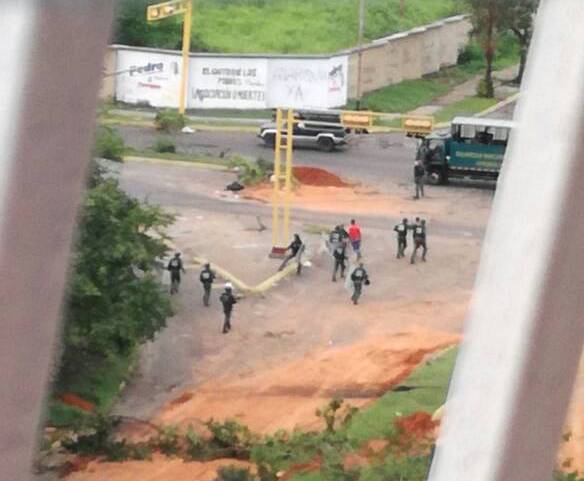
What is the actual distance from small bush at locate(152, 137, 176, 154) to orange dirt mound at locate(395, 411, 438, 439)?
→ 444mm

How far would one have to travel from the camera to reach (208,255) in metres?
1.46

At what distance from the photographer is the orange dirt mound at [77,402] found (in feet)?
3.80

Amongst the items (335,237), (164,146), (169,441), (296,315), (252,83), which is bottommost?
(169,441)

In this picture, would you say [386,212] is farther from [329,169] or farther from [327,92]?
[327,92]

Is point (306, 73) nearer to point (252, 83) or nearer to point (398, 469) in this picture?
point (252, 83)

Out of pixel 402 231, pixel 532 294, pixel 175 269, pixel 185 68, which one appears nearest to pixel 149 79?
pixel 185 68

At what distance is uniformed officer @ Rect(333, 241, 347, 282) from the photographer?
148cm

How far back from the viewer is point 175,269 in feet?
4.78

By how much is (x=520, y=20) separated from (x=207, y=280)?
69 centimetres

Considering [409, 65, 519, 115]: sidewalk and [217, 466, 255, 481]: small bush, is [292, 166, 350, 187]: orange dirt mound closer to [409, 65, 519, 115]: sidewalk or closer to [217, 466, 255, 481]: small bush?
[409, 65, 519, 115]: sidewalk

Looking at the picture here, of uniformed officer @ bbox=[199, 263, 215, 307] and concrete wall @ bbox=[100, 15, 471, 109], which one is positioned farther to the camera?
uniformed officer @ bbox=[199, 263, 215, 307]

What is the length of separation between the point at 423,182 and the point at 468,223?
105 millimetres

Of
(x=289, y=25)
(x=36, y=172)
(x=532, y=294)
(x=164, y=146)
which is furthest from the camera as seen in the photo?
(x=164, y=146)

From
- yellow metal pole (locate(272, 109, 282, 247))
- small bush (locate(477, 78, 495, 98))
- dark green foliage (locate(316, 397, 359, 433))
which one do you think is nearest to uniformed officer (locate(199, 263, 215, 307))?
yellow metal pole (locate(272, 109, 282, 247))
